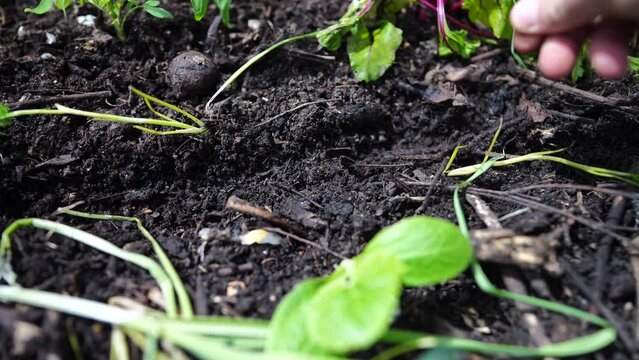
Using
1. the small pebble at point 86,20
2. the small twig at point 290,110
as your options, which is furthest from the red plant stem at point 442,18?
the small pebble at point 86,20

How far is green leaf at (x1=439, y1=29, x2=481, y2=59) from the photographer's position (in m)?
1.58

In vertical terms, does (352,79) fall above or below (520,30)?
below

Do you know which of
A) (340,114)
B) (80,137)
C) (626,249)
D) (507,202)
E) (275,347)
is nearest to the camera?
(275,347)

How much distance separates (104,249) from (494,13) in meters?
1.28

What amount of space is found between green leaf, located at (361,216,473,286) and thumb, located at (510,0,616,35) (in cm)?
50

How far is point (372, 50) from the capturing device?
156 cm

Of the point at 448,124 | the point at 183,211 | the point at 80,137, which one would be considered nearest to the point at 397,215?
the point at 448,124

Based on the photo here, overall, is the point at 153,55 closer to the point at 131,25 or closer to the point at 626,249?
the point at 131,25

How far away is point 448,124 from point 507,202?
1.26 ft

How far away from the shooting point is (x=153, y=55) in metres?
1.57

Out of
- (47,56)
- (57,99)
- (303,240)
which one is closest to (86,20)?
(47,56)

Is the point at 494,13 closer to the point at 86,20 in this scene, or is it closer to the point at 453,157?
the point at 453,157

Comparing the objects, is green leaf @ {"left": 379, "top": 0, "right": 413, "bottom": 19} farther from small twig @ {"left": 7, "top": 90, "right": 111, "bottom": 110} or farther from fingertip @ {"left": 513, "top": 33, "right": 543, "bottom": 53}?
small twig @ {"left": 7, "top": 90, "right": 111, "bottom": 110}

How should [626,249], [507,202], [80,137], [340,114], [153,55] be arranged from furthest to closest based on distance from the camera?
[153,55]
[340,114]
[80,137]
[507,202]
[626,249]
